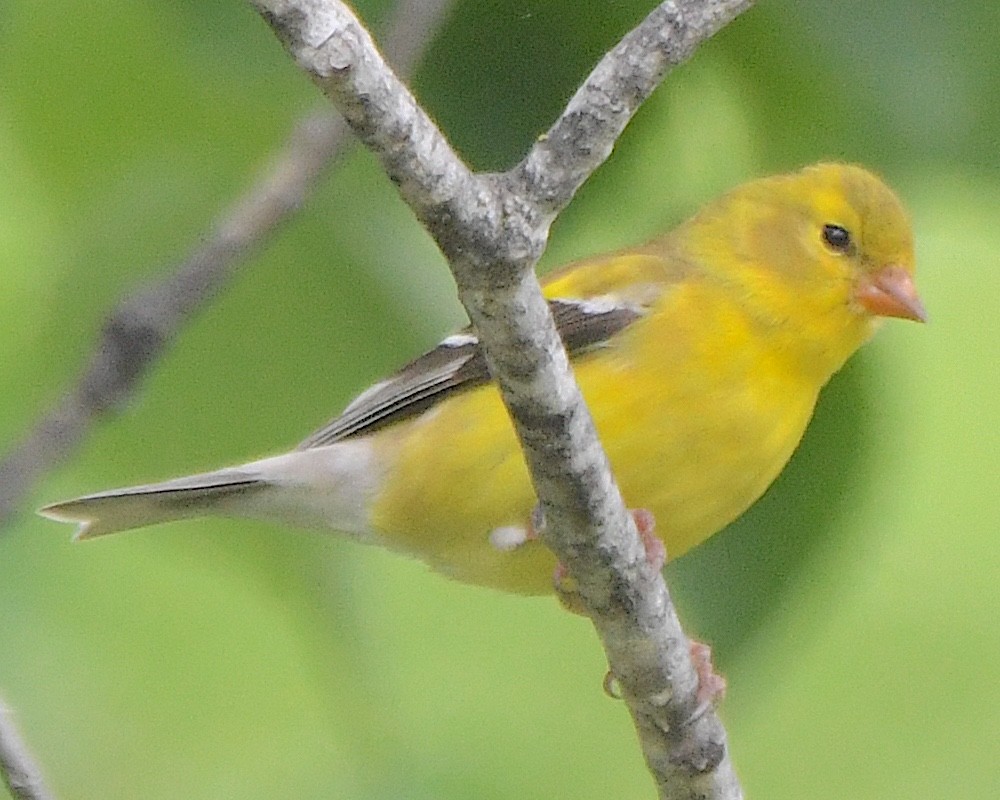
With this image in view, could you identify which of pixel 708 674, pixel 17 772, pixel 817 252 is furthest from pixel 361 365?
pixel 817 252

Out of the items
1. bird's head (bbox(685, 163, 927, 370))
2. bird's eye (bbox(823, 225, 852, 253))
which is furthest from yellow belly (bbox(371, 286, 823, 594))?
bird's eye (bbox(823, 225, 852, 253))

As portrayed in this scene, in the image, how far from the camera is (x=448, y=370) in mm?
1947

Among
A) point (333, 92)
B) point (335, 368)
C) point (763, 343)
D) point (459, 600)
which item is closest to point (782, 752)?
point (459, 600)

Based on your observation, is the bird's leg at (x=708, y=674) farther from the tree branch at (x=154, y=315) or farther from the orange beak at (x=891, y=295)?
the tree branch at (x=154, y=315)

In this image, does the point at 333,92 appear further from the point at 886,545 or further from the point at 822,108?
the point at 886,545

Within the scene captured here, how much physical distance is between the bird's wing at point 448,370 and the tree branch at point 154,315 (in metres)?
0.63

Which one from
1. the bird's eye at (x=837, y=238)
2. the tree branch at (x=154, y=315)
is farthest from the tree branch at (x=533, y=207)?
the bird's eye at (x=837, y=238)

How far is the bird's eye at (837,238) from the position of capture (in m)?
2.15

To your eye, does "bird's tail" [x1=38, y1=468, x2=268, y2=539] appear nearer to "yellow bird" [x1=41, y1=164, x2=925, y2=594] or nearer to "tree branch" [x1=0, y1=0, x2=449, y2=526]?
"yellow bird" [x1=41, y1=164, x2=925, y2=594]

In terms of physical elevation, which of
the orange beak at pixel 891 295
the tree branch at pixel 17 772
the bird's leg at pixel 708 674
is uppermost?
the tree branch at pixel 17 772

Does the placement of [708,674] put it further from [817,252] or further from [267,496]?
[817,252]

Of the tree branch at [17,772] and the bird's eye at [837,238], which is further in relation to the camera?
the bird's eye at [837,238]

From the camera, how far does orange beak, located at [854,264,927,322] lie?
6.64 feet

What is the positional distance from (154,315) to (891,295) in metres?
1.16
